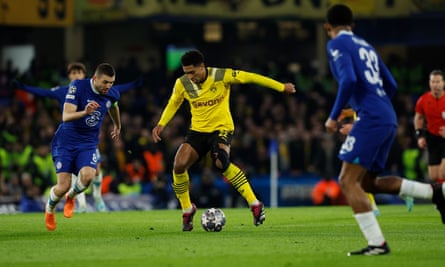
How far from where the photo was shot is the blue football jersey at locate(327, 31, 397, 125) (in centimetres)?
1085

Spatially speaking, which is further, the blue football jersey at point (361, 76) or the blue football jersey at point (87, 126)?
the blue football jersey at point (87, 126)

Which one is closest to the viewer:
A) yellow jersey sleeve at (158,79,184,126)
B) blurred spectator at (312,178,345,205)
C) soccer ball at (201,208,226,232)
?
soccer ball at (201,208,226,232)

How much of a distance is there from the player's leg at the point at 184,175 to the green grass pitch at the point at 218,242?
204mm

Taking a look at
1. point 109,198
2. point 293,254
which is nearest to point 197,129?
point 293,254

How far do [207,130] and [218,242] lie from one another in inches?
92.8

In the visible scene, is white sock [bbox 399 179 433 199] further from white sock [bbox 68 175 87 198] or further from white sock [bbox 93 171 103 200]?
white sock [bbox 93 171 103 200]

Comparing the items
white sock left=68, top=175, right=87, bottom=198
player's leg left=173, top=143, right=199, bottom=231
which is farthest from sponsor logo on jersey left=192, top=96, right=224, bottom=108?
white sock left=68, top=175, right=87, bottom=198

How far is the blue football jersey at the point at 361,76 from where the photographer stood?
35.6 feet

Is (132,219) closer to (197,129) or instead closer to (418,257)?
(197,129)

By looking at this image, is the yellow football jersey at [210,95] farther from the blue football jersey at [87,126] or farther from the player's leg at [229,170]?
the blue football jersey at [87,126]

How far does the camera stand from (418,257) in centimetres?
1080

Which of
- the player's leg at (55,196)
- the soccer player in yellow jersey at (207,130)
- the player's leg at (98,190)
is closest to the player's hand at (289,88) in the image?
the soccer player in yellow jersey at (207,130)

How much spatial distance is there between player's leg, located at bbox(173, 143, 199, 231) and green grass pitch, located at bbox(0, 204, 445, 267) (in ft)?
0.67

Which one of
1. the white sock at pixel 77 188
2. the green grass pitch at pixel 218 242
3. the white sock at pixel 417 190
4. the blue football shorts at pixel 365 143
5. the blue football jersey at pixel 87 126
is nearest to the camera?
the green grass pitch at pixel 218 242
